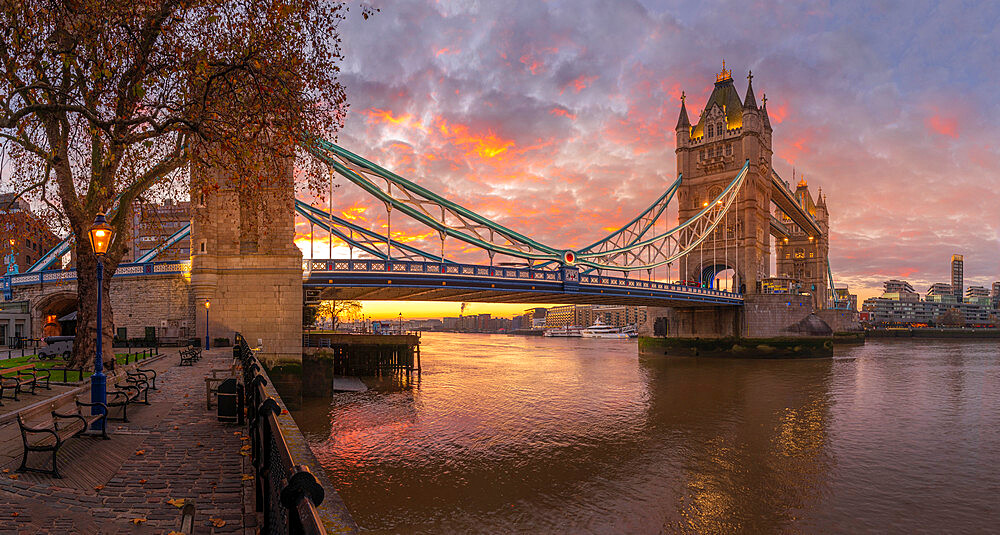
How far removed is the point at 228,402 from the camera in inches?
336

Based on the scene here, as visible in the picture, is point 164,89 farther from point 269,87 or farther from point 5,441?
point 5,441

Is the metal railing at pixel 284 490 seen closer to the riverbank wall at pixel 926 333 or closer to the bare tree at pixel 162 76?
the bare tree at pixel 162 76

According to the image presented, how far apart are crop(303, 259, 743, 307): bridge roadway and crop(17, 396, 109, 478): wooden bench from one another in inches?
738

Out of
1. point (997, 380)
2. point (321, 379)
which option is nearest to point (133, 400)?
point (321, 379)

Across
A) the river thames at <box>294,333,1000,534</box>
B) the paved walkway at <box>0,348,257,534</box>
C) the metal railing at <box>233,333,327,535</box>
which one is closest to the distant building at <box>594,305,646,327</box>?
the river thames at <box>294,333,1000,534</box>

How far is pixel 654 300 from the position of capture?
42.1 metres

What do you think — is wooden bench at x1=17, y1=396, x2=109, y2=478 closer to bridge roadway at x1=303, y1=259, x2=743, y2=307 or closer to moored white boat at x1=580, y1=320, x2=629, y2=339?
bridge roadway at x1=303, y1=259, x2=743, y2=307

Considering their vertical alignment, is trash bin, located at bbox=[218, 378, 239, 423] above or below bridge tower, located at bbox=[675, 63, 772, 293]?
below

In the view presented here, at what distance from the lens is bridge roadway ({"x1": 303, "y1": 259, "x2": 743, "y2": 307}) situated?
27.2 metres

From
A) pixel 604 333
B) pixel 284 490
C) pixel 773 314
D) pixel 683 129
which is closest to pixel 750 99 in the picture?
pixel 683 129

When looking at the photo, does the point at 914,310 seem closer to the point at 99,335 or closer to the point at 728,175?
the point at 728,175

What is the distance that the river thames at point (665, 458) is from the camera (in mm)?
10742

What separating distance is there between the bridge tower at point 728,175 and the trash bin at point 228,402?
174 feet

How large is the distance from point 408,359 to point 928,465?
2672 cm
